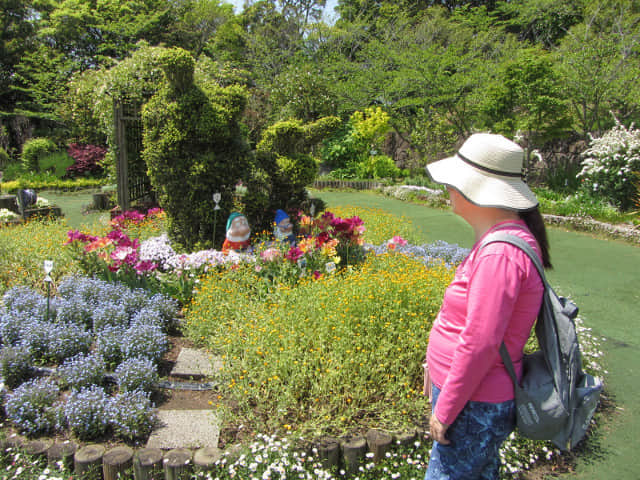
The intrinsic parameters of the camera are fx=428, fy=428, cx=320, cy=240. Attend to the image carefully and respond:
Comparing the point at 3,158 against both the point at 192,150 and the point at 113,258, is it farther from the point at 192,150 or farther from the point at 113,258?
the point at 113,258

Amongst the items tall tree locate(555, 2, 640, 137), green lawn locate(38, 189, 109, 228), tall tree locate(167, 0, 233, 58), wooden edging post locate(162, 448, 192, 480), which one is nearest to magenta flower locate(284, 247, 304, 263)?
wooden edging post locate(162, 448, 192, 480)

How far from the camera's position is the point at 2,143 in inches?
782

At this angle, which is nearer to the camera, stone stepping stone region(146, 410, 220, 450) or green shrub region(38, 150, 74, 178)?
stone stepping stone region(146, 410, 220, 450)

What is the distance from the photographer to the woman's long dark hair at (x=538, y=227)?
1611 millimetres

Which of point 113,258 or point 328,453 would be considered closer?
point 328,453

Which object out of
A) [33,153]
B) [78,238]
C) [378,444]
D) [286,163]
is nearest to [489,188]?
[378,444]

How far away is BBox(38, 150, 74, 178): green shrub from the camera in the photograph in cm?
1731

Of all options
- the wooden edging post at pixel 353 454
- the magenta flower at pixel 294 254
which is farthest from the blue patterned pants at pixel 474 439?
the magenta flower at pixel 294 254

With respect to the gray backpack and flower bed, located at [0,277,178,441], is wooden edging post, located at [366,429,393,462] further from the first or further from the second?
flower bed, located at [0,277,178,441]

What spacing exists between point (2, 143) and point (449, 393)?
24.4 meters

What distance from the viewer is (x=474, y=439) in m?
1.54

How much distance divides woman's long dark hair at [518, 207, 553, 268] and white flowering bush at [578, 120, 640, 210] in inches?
365

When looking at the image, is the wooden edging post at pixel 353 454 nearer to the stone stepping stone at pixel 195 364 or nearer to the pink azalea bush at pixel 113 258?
the stone stepping stone at pixel 195 364

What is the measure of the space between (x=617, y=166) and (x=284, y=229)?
27.0 ft
